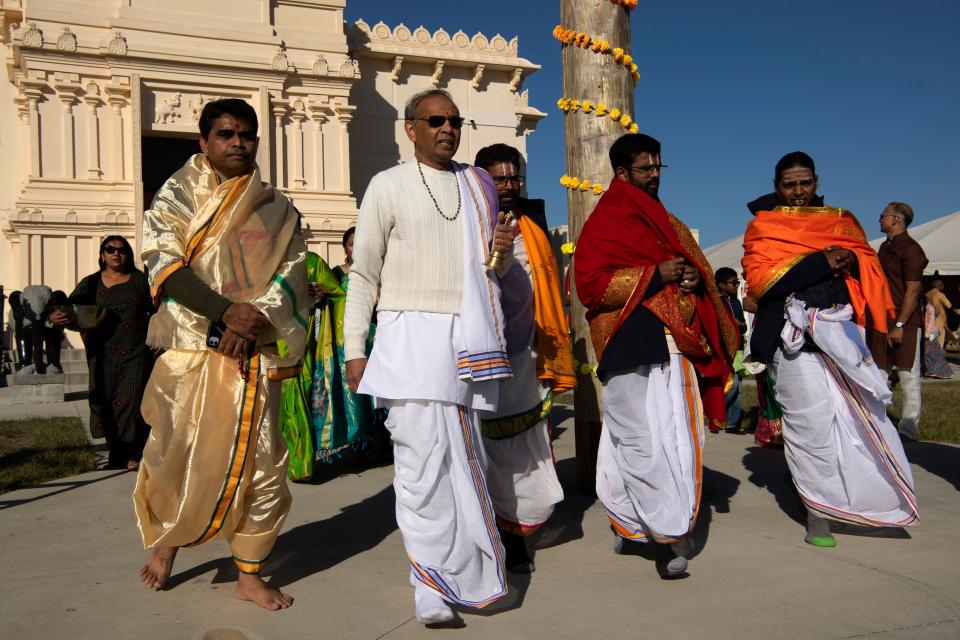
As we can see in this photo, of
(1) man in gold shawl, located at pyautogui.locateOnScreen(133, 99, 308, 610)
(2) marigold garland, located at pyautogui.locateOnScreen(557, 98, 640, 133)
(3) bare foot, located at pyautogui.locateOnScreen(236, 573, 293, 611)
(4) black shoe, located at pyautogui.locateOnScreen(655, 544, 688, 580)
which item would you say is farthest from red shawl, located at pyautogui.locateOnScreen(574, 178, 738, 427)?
(3) bare foot, located at pyautogui.locateOnScreen(236, 573, 293, 611)

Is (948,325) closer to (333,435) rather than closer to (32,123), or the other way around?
(333,435)

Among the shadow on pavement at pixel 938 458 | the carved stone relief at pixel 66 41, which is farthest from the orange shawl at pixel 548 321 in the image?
the carved stone relief at pixel 66 41

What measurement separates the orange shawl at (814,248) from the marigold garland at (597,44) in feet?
4.59

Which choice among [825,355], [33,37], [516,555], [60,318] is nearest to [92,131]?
[33,37]

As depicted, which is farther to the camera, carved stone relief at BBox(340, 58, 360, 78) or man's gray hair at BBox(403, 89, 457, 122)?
carved stone relief at BBox(340, 58, 360, 78)

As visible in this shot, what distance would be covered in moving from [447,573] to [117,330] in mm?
4383

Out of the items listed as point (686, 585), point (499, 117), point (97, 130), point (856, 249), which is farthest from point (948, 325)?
point (97, 130)

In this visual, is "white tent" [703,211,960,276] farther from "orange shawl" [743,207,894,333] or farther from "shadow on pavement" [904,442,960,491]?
"orange shawl" [743,207,894,333]

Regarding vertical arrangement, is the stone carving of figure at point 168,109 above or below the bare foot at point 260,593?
above

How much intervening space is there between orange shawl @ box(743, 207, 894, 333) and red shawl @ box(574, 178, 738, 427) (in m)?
0.52

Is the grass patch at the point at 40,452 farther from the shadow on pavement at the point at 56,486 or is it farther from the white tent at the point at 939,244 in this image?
the white tent at the point at 939,244

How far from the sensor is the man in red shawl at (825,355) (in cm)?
408

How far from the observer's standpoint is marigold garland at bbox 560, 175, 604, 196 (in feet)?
16.9

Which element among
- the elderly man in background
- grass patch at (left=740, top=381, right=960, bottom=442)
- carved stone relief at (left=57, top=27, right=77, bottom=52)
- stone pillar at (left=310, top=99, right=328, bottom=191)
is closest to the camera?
the elderly man in background
